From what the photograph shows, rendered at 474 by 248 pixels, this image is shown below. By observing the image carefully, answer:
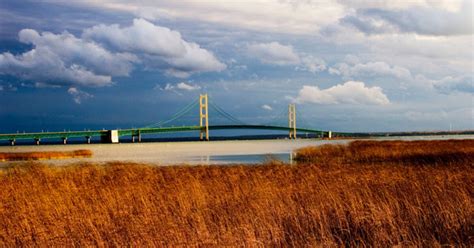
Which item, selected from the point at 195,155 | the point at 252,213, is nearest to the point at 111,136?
the point at 195,155

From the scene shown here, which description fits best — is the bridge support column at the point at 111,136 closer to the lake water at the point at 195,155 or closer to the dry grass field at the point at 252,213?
the lake water at the point at 195,155

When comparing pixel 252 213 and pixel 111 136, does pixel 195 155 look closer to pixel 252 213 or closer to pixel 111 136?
pixel 252 213

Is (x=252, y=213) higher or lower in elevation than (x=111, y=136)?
lower

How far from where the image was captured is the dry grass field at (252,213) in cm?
784

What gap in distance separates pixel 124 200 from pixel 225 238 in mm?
4395

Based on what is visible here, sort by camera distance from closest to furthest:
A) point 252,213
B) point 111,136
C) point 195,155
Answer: point 252,213
point 195,155
point 111,136

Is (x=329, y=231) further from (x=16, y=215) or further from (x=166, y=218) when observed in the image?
(x=16, y=215)

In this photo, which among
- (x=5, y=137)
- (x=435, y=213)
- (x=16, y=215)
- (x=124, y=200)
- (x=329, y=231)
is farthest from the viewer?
(x=5, y=137)

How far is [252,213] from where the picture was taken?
9.18 metres

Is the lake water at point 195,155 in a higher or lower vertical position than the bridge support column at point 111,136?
lower

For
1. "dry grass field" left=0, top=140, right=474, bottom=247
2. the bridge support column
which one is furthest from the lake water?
the bridge support column

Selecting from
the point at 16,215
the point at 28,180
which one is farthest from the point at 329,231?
the point at 28,180

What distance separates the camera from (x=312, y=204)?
9.94 m

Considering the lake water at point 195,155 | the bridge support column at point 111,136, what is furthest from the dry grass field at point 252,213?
the bridge support column at point 111,136
